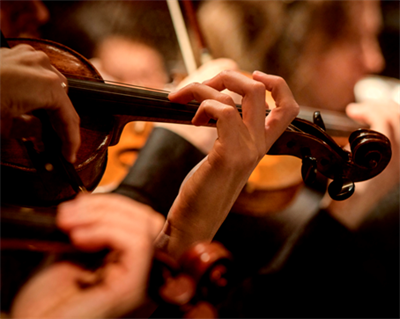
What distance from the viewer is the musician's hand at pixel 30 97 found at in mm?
336

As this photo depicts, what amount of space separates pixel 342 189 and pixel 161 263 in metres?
0.51

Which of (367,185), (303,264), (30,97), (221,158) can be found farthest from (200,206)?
(367,185)

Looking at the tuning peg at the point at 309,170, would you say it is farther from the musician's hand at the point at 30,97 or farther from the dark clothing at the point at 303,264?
the musician's hand at the point at 30,97

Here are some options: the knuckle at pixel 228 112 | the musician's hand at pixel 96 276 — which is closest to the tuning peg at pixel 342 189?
the knuckle at pixel 228 112

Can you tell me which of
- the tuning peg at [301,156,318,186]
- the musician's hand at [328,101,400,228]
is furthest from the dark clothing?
the tuning peg at [301,156,318,186]

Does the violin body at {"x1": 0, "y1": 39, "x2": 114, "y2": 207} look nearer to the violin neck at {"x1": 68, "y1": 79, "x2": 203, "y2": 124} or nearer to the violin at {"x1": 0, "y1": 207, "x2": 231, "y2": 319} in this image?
the violin neck at {"x1": 68, "y1": 79, "x2": 203, "y2": 124}

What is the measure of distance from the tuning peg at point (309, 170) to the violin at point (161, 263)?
1.25 feet

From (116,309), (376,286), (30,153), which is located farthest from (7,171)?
(376,286)

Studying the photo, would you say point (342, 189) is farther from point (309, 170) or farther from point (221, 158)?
point (221, 158)

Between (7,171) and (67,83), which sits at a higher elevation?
(67,83)

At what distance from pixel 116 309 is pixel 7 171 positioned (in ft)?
1.13

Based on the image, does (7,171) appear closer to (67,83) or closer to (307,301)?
(67,83)

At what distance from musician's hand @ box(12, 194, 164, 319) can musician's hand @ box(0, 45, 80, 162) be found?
0.53ft

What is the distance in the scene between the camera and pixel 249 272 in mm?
1092
